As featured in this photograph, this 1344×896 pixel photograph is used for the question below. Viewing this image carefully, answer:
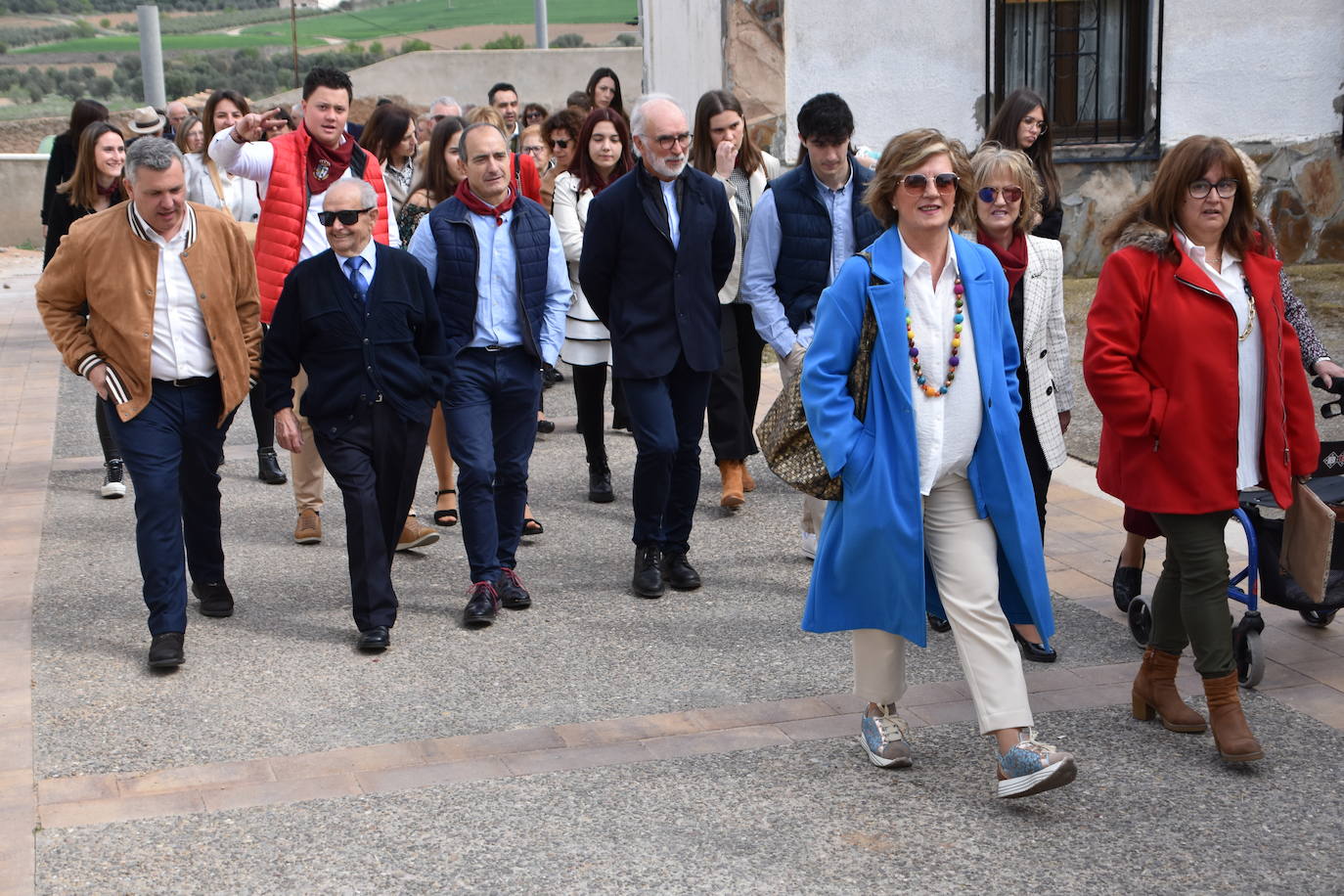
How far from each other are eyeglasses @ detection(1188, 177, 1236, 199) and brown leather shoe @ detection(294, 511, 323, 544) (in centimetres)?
445

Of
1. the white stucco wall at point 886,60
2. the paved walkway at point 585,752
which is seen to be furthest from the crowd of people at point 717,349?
the white stucco wall at point 886,60

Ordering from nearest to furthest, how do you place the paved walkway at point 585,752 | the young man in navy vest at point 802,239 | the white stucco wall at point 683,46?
the paved walkway at point 585,752 → the young man in navy vest at point 802,239 → the white stucco wall at point 683,46

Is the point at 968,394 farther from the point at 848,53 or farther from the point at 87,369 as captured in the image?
the point at 848,53

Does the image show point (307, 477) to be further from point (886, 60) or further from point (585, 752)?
point (886, 60)

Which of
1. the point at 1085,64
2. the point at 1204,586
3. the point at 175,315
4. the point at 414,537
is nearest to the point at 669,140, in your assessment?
the point at 175,315

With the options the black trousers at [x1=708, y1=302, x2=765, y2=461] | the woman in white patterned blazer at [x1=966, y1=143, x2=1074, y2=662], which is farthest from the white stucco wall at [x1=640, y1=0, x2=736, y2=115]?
the woman in white patterned blazer at [x1=966, y1=143, x2=1074, y2=662]

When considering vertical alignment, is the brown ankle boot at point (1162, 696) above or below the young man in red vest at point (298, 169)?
below

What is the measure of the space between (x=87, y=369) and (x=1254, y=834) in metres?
4.24

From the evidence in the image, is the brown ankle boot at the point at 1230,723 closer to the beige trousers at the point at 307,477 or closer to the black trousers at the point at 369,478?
the black trousers at the point at 369,478

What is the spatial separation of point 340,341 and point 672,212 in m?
1.48

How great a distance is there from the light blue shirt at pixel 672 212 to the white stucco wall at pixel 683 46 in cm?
775

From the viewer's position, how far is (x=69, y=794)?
454 centimetres

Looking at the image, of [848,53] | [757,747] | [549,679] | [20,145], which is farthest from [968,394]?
[20,145]

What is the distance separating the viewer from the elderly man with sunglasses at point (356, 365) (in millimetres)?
5875
